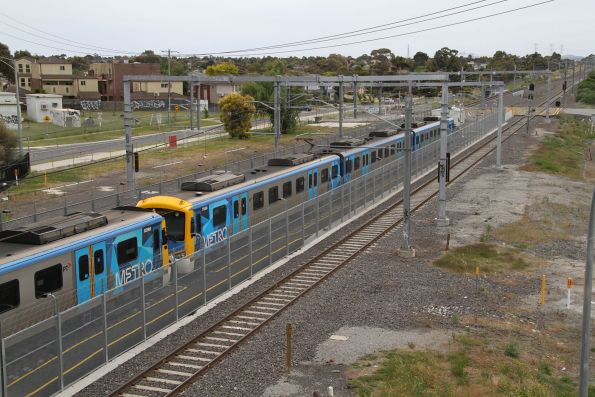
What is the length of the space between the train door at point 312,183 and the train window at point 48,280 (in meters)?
16.5

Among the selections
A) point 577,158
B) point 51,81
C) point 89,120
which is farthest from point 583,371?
point 51,81

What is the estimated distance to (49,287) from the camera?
15.3m

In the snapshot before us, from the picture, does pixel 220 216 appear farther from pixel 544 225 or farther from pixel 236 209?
pixel 544 225

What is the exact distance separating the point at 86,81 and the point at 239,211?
291ft

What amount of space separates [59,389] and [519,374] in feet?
30.5

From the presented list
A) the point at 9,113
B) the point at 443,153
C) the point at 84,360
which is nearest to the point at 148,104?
the point at 9,113

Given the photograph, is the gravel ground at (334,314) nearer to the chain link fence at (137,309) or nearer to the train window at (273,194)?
the chain link fence at (137,309)

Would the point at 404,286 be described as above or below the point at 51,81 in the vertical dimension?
below

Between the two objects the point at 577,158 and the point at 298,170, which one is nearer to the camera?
the point at 298,170

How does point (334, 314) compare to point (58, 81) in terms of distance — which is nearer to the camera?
point (334, 314)

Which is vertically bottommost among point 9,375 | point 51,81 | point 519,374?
point 519,374

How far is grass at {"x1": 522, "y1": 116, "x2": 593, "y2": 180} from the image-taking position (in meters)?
49.4

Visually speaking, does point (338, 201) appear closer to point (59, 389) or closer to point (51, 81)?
point (59, 389)

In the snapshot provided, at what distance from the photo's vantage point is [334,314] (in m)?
18.2
